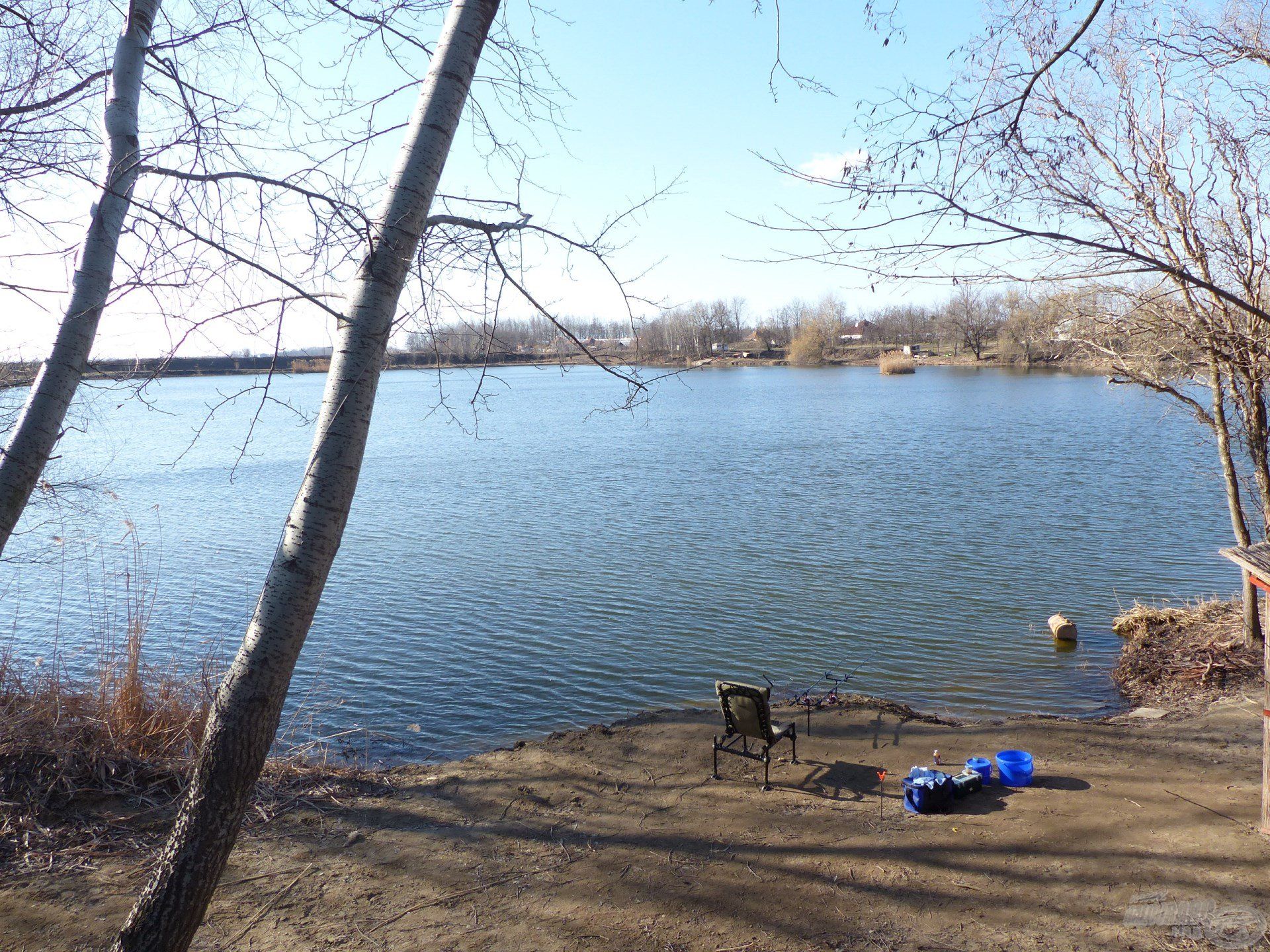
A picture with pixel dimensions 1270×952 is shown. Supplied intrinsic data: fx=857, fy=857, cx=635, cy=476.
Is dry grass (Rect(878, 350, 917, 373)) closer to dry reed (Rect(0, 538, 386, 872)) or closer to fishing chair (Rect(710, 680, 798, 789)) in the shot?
fishing chair (Rect(710, 680, 798, 789))

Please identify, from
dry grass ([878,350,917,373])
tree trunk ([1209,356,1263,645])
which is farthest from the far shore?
dry grass ([878,350,917,373])

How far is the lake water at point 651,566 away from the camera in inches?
408

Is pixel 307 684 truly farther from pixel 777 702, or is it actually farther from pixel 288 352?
pixel 288 352

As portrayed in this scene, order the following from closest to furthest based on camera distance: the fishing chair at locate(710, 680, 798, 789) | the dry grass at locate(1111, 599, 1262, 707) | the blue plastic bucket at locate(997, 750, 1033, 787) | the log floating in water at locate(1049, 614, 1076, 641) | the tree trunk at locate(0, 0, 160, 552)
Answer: the tree trunk at locate(0, 0, 160, 552)
the blue plastic bucket at locate(997, 750, 1033, 787)
the fishing chair at locate(710, 680, 798, 789)
the dry grass at locate(1111, 599, 1262, 707)
the log floating in water at locate(1049, 614, 1076, 641)

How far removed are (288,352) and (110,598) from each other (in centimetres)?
1287

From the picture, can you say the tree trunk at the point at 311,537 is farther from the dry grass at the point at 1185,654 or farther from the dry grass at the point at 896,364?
the dry grass at the point at 896,364

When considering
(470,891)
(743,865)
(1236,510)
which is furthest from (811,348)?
(470,891)

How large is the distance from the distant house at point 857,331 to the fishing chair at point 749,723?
9695 cm

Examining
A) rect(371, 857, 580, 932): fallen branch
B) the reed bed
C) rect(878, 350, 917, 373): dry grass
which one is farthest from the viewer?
rect(878, 350, 917, 373): dry grass

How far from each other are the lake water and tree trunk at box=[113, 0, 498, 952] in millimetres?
427

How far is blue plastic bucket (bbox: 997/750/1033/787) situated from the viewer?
21.0 ft

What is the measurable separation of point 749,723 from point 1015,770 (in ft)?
6.59

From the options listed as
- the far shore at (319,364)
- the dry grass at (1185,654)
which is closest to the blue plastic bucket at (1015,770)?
the dry grass at (1185,654)

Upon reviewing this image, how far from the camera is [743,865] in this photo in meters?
5.38
